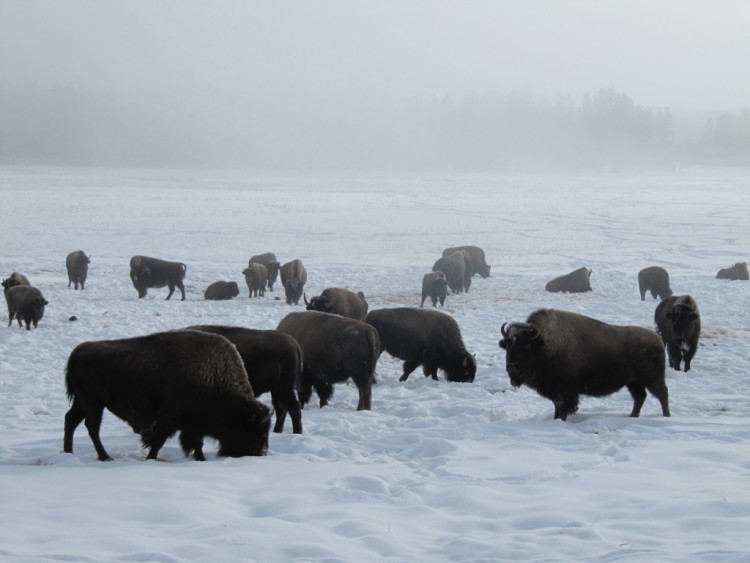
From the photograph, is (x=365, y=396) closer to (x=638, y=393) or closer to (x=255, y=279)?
(x=638, y=393)

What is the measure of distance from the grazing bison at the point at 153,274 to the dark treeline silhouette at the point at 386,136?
93366 mm

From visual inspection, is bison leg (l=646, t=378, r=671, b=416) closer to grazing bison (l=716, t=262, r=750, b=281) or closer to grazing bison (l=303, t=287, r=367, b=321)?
grazing bison (l=303, t=287, r=367, b=321)

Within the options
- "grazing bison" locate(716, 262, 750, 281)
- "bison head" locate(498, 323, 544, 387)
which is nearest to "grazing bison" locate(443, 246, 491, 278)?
"grazing bison" locate(716, 262, 750, 281)

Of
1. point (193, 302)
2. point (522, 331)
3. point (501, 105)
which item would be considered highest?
point (501, 105)

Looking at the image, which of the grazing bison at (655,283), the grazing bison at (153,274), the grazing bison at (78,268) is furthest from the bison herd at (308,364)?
the grazing bison at (655,283)

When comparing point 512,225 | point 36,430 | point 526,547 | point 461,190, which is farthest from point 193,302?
point 461,190

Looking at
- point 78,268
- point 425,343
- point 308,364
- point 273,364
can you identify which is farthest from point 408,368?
point 78,268

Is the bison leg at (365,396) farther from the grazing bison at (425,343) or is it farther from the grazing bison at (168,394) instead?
the grazing bison at (168,394)

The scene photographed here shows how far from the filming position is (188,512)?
5781 mm

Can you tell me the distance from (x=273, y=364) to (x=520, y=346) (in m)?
2.99

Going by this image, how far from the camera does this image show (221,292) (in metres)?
22.8

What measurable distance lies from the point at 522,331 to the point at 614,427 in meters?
1.52

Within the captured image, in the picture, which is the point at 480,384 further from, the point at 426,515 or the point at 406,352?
the point at 426,515

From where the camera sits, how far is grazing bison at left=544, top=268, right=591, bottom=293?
24156mm
